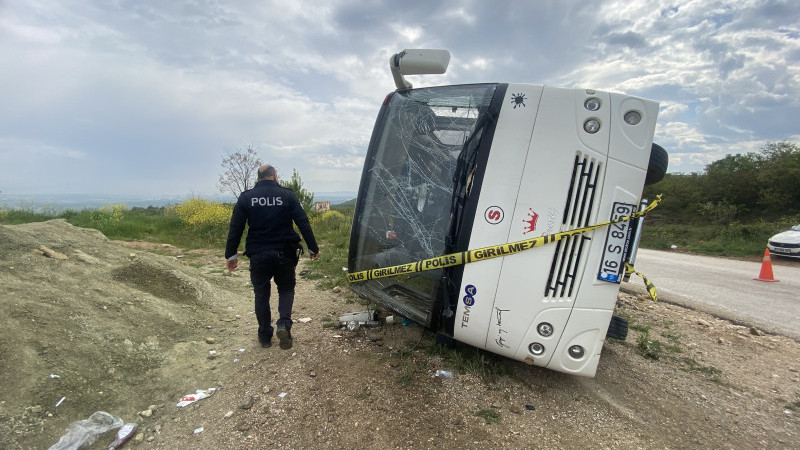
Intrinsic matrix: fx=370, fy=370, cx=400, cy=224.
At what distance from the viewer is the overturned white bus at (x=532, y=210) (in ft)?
7.89

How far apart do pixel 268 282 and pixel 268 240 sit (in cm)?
43

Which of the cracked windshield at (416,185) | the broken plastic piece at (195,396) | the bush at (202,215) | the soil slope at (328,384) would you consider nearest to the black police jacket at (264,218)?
the cracked windshield at (416,185)

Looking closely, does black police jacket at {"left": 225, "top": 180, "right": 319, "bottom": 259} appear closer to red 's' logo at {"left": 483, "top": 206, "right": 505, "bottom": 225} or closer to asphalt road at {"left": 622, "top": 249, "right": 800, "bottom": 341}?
red 's' logo at {"left": 483, "top": 206, "right": 505, "bottom": 225}

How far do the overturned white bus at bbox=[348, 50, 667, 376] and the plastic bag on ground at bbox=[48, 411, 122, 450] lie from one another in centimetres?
214

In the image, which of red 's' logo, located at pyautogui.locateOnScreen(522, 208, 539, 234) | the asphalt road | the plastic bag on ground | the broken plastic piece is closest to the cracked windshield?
red 's' logo, located at pyautogui.locateOnScreen(522, 208, 539, 234)

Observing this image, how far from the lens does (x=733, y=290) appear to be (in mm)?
6840

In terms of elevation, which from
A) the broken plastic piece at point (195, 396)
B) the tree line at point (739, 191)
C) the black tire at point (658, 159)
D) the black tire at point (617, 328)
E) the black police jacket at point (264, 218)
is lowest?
the broken plastic piece at point (195, 396)

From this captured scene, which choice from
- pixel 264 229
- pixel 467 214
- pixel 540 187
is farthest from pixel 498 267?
pixel 264 229

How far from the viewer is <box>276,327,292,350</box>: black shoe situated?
3.43m

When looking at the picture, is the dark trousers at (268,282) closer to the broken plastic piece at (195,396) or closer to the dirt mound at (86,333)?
the dirt mound at (86,333)

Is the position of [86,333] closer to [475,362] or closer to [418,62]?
[475,362]

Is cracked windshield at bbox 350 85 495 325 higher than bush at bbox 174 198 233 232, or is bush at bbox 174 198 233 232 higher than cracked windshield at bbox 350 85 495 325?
cracked windshield at bbox 350 85 495 325

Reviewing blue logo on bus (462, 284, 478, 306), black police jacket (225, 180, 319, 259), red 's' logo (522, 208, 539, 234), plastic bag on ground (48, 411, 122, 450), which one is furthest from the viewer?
black police jacket (225, 180, 319, 259)

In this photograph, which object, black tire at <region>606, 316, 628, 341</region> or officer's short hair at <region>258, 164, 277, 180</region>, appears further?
officer's short hair at <region>258, 164, 277, 180</region>
